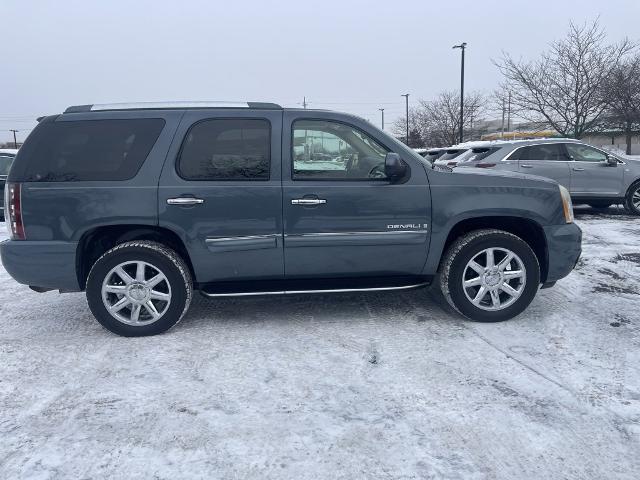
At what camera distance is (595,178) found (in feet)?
34.6

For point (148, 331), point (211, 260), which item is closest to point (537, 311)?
point (211, 260)

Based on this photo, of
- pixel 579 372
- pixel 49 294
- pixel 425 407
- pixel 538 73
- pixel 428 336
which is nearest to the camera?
pixel 425 407

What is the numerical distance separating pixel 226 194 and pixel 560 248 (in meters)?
2.73

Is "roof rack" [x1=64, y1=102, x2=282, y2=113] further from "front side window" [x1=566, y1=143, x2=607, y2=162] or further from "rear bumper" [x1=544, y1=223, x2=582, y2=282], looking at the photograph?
"front side window" [x1=566, y1=143, x2=607, y2=162]

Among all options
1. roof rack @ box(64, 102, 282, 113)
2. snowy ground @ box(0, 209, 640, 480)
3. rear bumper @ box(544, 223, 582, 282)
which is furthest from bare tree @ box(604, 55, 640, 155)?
roof rack @ box(64, 102, 282, 113)

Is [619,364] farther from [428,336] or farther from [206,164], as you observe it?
[206,164]

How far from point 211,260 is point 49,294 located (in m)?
2.39

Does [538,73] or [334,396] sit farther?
[538,73]

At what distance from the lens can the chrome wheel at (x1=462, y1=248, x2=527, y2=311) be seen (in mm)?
4367

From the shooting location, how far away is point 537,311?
15.5ft

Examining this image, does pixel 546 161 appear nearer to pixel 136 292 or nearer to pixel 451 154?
pixel 451 154

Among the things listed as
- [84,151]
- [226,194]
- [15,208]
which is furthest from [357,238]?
[15,208]

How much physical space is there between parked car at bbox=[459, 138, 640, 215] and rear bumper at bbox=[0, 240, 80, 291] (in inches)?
331

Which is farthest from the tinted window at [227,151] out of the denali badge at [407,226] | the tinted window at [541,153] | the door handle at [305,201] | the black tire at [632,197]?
the black tire at [632,197]
